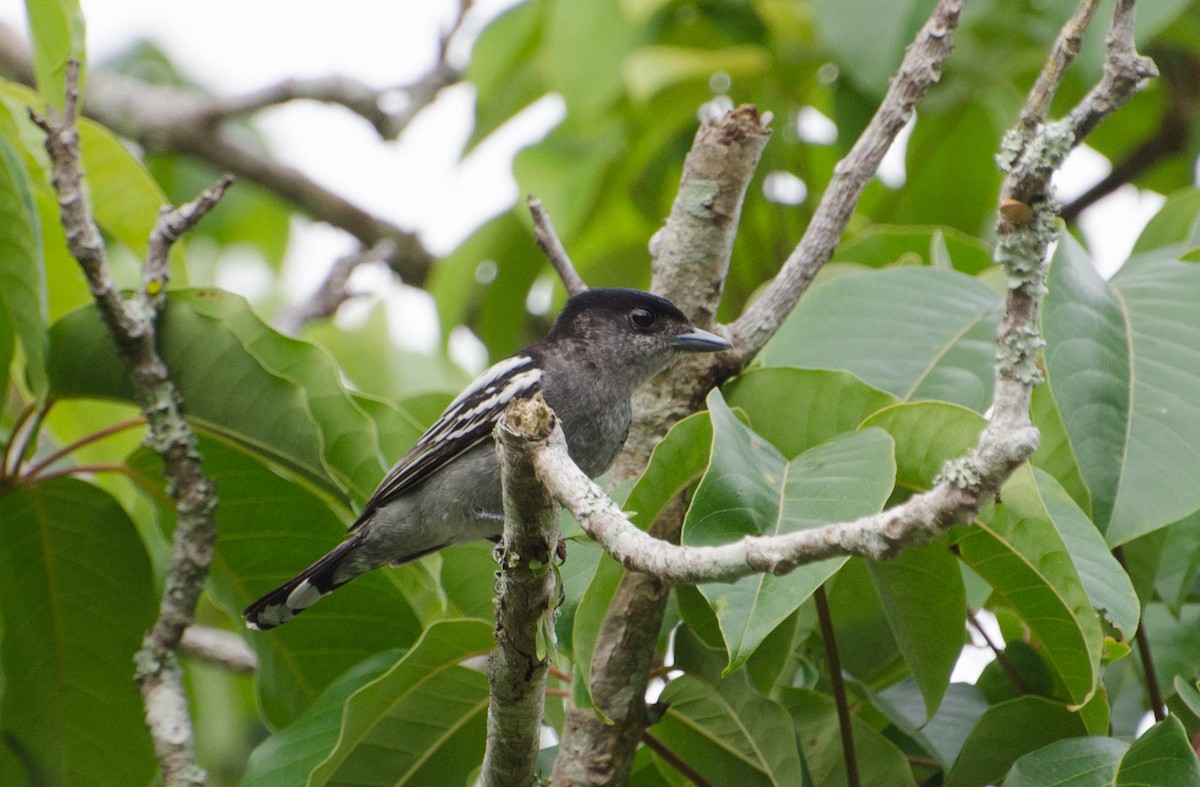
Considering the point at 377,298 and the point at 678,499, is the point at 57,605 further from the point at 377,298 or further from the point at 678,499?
the point at 377,298

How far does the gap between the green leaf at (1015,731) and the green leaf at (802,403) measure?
0.68 meters

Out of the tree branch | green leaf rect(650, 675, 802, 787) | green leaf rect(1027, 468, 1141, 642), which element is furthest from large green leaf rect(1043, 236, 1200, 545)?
the tree branch

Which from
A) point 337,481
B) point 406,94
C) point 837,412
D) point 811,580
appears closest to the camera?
point 811,580

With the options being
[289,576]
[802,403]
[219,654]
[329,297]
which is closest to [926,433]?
[802,403]

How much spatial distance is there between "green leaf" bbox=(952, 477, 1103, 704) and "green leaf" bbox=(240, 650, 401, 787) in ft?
4.69

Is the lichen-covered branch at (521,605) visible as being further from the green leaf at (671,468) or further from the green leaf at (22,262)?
the green leaf at (22,262)

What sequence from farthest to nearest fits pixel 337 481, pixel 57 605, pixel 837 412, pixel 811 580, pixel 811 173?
pixel 811 173 < pixel 57 605 < pixel 337 481 < pixel 837 412 < pixel 811 580

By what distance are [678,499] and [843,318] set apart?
61 cm

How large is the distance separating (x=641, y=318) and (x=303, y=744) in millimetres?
1611

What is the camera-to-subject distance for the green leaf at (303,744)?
2717mm

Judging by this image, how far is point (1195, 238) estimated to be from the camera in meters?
3.26

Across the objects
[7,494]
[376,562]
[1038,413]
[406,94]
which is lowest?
[1038,413]

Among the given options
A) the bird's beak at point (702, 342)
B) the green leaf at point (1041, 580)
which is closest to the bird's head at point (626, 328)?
the bird's beak at point (702, 342)

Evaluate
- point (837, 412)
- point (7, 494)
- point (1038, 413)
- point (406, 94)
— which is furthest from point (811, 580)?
point (406, 94)
